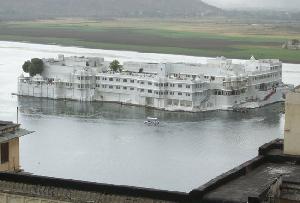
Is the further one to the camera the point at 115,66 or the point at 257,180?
the point at 115,66

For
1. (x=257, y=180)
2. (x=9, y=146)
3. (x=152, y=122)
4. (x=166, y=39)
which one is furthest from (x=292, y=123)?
(x=166, y=39)

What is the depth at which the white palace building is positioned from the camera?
43594mm

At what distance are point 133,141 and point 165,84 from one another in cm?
1363

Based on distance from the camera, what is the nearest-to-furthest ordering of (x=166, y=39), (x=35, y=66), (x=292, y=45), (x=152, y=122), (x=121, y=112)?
1. (x=152, y=122)
2. (x=121, y=112)
3. (x=35, y=66)
4. (x=292, y=45)
5. (x=166, y=39)

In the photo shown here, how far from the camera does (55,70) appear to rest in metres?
49.9

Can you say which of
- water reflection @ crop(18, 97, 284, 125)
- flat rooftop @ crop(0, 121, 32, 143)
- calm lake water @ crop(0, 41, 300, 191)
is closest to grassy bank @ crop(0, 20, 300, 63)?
water reflection @ crop(18, 97, 284, 125)

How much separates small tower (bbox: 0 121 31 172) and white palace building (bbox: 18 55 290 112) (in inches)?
1179

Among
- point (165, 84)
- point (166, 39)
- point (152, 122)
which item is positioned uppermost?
point (166, 39)

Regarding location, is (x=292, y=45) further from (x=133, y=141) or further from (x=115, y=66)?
(x=133, y=141)

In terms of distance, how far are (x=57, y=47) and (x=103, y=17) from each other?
290 feet

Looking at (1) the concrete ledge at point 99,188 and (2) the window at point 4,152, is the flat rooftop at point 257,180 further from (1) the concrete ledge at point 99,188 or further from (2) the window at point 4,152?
(2) the window at point 4,152

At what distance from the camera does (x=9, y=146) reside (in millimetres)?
12484

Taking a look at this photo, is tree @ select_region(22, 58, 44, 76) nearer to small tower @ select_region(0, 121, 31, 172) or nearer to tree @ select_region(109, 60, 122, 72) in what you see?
tree @ select_region(109, 60, 122, 72)

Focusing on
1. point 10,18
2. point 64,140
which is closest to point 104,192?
point 64,140
